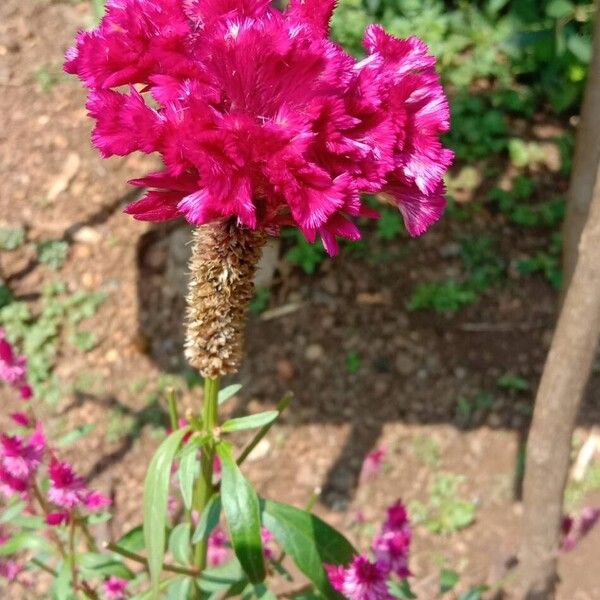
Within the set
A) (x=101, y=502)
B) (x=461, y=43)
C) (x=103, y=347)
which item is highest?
(x=461, y=43)

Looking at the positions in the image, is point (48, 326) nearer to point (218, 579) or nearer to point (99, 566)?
point (99, 566)

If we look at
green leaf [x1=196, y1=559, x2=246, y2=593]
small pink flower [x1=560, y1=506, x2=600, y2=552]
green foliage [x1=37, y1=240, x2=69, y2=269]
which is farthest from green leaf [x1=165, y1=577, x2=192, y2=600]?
green foliage [x1=37, y1=240, x2=69, y2=269]

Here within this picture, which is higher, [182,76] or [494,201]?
[182,76]

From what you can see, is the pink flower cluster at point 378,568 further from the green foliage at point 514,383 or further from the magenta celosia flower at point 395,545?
the green foliage at point 514,383

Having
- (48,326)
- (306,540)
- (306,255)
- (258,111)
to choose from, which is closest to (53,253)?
(48,326)

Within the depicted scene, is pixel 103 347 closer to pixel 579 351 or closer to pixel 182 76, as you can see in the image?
pixel 579 351

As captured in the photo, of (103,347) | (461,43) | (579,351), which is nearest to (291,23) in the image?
(579,351)

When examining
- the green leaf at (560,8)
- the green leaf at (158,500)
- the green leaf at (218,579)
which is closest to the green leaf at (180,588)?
the green leaf at (218,579)
